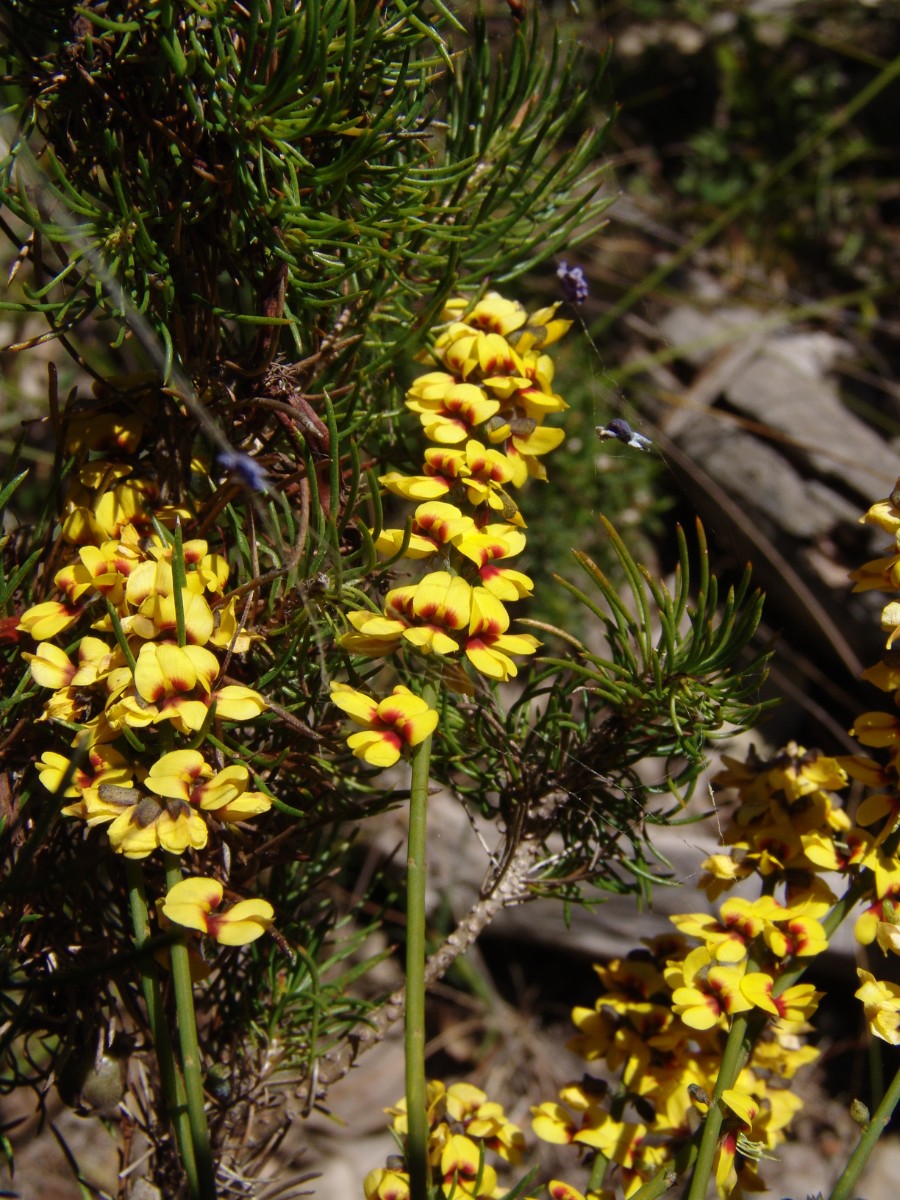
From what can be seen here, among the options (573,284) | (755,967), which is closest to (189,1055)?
(755,967)

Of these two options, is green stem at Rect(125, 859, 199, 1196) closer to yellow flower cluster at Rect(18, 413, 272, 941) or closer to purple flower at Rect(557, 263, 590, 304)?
yellow flower cluster at Rect(18, 413, 272, 941)

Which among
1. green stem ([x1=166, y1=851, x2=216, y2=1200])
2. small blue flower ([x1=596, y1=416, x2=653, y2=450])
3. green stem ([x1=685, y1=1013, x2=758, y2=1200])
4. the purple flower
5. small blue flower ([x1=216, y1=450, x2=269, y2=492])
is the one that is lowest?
green stem ([x1=685, y1=1013, x2=758, y2=1200])

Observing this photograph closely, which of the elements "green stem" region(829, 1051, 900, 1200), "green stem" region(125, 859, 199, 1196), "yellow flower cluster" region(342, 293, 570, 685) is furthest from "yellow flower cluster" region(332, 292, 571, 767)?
"green stem" region(829, 1051, 900, 1200)

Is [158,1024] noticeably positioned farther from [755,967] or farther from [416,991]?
[755,967]

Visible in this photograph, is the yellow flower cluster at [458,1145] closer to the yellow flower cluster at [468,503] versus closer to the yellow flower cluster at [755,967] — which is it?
the yellow flower cluster at [755,967]

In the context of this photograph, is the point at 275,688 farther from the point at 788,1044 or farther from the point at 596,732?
the point at 788,1044

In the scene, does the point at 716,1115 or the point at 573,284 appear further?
the point at 573,284

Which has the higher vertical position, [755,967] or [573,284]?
[573,284]

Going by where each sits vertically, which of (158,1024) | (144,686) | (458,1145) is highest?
(144,686)
